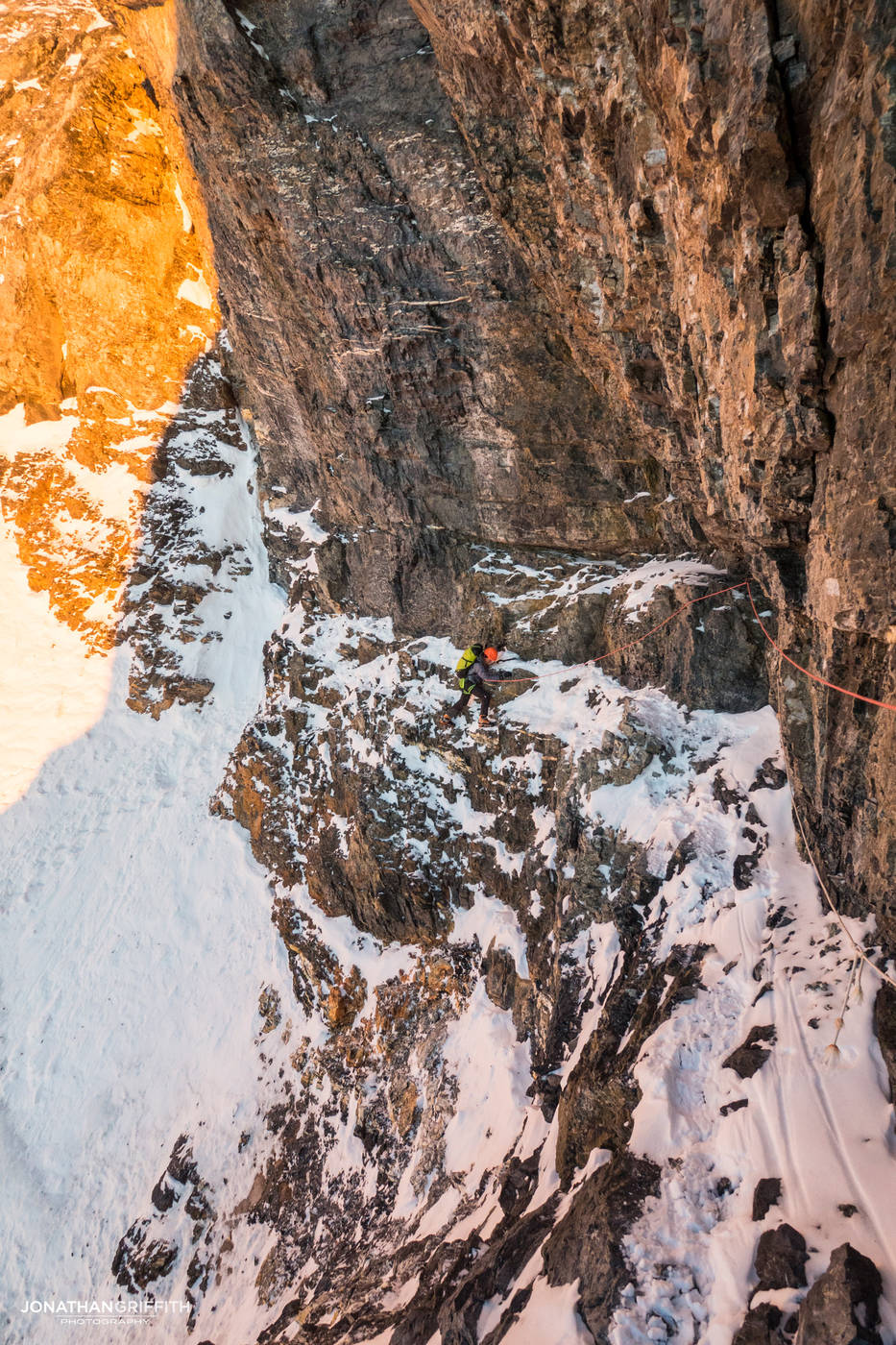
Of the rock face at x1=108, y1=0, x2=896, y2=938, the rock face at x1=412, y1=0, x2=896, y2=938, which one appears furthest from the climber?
the rock face at x1=412, y1=0, x2=896, y2=938

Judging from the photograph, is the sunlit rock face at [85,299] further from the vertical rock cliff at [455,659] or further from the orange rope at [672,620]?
the orange rope at [672,620]

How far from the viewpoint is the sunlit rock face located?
63.8 feet

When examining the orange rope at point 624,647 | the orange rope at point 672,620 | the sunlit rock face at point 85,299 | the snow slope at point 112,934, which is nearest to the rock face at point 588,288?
the orange rope at point 672,620

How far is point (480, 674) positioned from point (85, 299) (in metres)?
18.6

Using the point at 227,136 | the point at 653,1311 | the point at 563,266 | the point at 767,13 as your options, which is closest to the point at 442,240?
the point at 563,266

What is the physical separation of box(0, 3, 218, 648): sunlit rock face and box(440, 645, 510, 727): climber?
12941mm

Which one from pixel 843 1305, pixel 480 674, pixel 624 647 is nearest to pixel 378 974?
pixel 480 674

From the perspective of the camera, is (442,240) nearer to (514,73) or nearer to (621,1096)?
(514,73)

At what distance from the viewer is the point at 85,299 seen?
2008cm

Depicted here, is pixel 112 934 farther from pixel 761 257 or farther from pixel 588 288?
pixel 761 257

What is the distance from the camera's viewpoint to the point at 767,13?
160 inches

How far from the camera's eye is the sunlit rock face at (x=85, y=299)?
19.5 metres

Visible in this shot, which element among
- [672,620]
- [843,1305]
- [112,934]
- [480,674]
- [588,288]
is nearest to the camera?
[843,1305]

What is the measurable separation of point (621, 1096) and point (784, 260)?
746 centimetres
